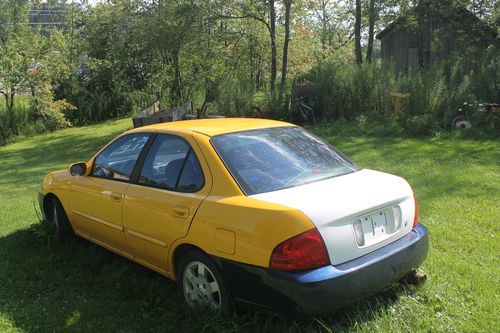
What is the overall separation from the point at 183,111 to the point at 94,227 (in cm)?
1093

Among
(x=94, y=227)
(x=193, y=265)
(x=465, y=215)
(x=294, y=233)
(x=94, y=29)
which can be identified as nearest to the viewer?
(x=294, y=233)

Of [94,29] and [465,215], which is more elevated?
[94,29]

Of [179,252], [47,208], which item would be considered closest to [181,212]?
[179,252]

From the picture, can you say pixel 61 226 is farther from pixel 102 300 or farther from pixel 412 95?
pixel 412 95

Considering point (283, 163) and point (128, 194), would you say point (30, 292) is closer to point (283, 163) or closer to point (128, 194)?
point (128, 194)

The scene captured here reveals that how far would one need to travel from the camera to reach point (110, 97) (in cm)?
2183

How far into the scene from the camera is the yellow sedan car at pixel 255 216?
3.01m

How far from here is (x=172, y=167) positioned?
3.95 metres

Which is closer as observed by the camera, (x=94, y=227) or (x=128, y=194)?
(x=128, y=194)

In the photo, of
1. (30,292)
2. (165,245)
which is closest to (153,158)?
(165,245)

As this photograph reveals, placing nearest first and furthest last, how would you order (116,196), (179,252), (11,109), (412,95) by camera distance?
(179,252)
(116,196)
(412,95)
(11,109)

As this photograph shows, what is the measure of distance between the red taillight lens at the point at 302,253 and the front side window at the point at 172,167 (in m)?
0.93

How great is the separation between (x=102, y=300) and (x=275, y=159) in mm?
1934

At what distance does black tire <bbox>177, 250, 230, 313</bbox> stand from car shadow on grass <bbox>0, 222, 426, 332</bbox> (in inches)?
3.4
